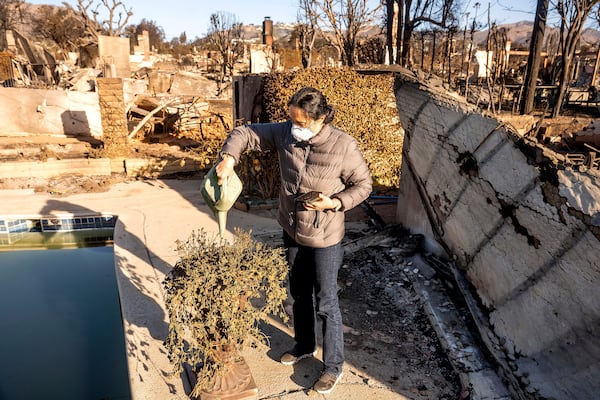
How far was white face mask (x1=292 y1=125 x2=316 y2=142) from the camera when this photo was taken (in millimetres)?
2498

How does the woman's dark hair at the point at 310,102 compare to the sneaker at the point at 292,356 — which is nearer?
the woman's dark hair at the point at 310,102

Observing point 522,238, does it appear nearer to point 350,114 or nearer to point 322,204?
point 322,204

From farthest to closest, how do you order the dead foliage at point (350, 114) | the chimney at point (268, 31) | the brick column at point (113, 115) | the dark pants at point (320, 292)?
the chimney at point (268, 31) → the brick column at point (113, 115) → the dead foliage at point (350, 114) → the dark pants at point (320, 292)

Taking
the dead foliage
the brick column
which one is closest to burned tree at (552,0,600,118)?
the dead foliage

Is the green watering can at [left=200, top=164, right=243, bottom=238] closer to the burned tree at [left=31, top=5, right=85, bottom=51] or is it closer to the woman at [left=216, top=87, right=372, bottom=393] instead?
the woman at [left=216, top=87, right=372, bottom=393]

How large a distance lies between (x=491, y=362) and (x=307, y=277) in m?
1.31

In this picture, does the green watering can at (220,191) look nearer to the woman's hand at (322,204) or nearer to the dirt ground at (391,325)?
the woman's hand at (322,204)

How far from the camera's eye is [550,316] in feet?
8.10

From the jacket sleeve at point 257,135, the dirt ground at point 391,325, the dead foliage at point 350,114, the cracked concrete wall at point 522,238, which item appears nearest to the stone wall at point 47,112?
the dead foliage at point 350,114

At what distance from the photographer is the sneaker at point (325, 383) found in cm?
264

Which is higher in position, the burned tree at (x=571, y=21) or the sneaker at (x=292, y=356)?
the burned tree at (x=571, y=21)

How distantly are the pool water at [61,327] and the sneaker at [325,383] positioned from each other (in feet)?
4.66

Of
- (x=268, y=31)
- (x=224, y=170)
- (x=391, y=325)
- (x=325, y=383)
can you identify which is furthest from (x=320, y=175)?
(x=268, y=31)

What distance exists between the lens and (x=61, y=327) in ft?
12.8
